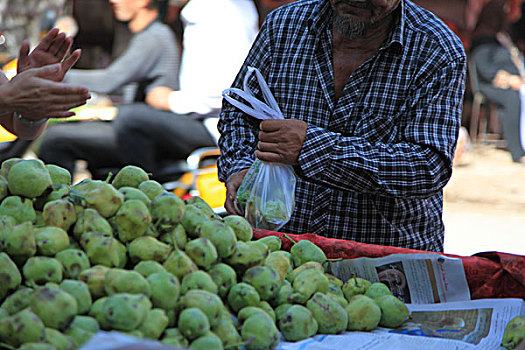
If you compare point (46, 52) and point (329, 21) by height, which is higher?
point (329, 21)

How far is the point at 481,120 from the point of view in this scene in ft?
30.6

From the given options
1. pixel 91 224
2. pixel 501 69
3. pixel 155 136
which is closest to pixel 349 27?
pixel 91 224

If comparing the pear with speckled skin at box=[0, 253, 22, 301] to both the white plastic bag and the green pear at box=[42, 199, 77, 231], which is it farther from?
the white plastic bag

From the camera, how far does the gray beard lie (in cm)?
159

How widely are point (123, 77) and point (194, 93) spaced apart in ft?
1.88

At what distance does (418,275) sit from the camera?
4.31 feet

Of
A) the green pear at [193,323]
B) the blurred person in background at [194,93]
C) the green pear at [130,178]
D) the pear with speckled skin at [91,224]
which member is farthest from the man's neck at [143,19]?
the green pear at [193,323]

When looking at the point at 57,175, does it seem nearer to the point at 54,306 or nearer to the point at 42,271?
the point at 42,271

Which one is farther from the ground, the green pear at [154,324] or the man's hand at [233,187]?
the green pear at [154,324]

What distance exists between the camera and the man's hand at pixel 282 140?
4.88 feet

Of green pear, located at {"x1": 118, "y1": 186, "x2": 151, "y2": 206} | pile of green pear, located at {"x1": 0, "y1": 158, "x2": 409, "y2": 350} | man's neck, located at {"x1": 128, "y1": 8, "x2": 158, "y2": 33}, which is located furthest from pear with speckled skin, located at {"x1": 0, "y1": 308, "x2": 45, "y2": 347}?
man's neck, located at {"x1": 128, "y1": 8, "x2": 158, "y2": 33}

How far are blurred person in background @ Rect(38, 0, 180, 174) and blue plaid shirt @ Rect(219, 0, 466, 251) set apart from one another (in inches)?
89.6

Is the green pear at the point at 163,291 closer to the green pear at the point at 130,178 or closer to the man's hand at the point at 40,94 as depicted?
the green pear at the point at 130,178

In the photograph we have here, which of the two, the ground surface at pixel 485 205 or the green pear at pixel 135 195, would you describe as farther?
the ground surface at pixel 485 205
